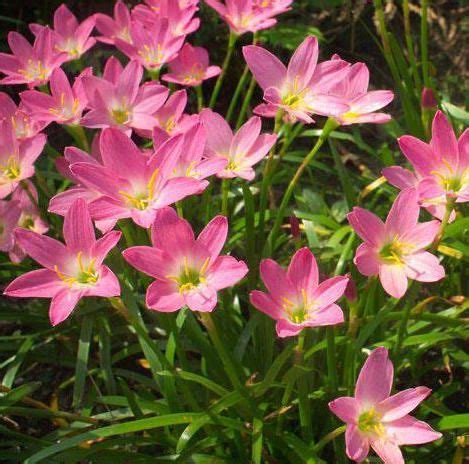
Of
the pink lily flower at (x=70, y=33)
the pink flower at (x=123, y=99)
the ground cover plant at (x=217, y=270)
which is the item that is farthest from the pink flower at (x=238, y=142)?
the pink lily flower at (x=70, y=33)

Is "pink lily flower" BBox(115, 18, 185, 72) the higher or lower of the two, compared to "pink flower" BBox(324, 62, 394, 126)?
lower

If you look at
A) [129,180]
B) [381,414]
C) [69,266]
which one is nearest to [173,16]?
[129,180]

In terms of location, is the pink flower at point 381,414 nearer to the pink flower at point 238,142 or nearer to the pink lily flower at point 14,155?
the pink flower at point 238,142

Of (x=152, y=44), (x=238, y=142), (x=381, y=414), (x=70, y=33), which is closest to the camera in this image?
(x=381, y=414)

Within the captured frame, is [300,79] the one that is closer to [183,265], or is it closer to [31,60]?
[183,265]

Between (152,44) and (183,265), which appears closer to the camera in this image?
(183,265)

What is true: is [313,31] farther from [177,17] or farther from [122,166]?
[122,166]

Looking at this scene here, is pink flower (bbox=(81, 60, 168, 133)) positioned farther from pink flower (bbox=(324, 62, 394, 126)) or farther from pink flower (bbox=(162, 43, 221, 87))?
pink flower (bbox=(324, 62, 394, 126))

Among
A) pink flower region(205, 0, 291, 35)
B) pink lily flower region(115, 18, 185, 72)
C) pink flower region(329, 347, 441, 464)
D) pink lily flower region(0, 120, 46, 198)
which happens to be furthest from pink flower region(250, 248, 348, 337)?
pink flower region(205, 0, 291, 35)
